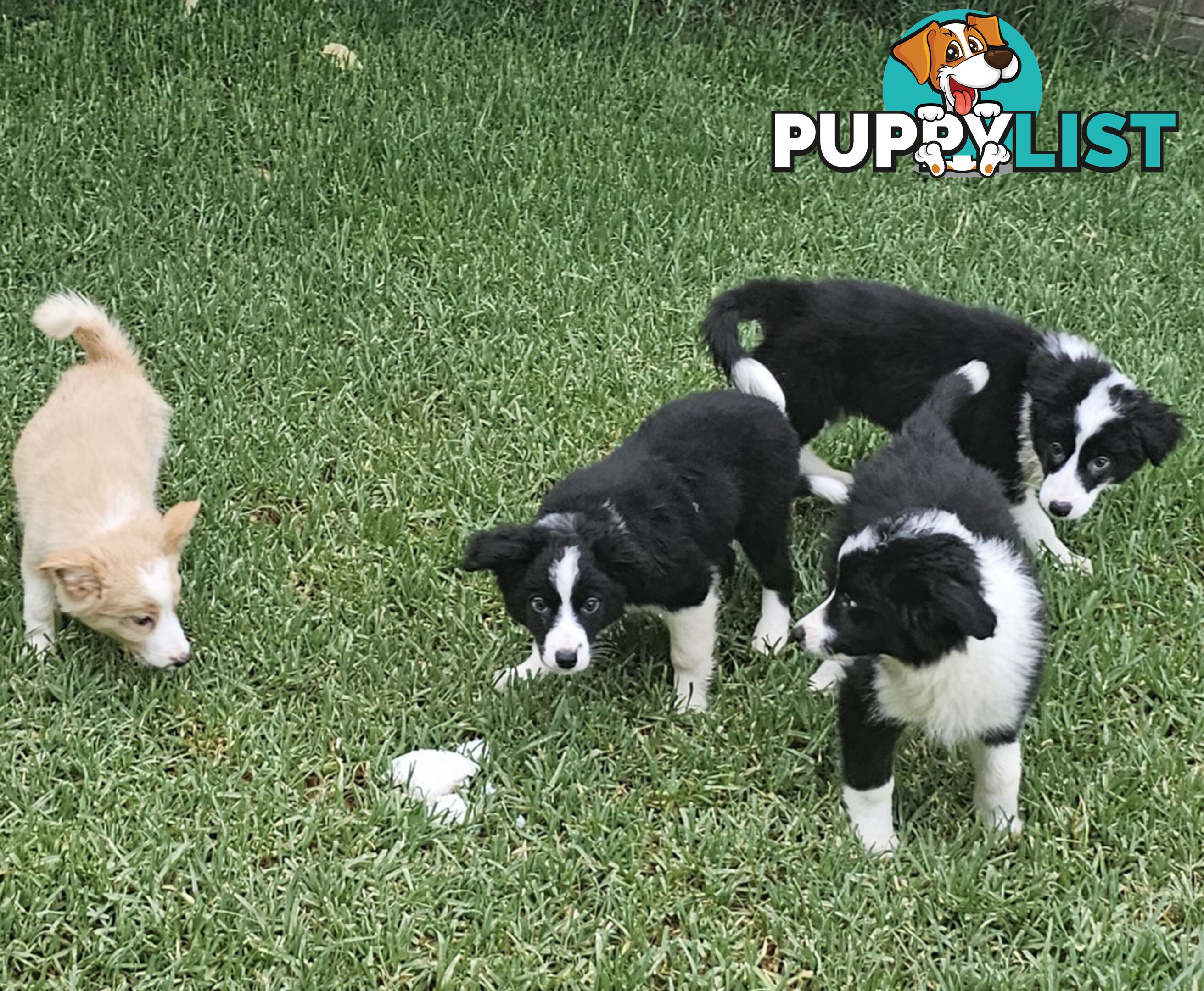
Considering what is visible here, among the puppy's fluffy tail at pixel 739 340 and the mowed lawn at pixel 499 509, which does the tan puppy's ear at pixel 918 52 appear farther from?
the puppy's fluffy tail at pixel 739 340

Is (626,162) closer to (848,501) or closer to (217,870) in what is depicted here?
(848,501)

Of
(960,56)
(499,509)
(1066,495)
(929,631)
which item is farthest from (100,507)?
(960,56)

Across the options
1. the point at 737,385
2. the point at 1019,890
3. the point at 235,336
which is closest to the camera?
the point at 1019,890

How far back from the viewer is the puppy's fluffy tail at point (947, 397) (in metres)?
3.48

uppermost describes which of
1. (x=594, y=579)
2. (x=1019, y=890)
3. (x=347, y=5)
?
(x=347, y=5)

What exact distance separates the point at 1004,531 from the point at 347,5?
5.32m

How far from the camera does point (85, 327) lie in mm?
4066

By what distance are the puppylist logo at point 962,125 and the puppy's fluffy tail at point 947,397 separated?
293 cm

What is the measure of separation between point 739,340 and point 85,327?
6.65 feet

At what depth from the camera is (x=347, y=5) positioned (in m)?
7.03

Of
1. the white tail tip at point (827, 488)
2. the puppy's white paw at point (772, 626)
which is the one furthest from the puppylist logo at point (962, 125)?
the puppy's white paw at point (772, 626)

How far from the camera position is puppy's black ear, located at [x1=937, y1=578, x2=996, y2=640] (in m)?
2.58

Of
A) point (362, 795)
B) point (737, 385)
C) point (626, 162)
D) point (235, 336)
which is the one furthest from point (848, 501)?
→ point (626, 162)

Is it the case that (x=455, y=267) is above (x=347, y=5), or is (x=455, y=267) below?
below
